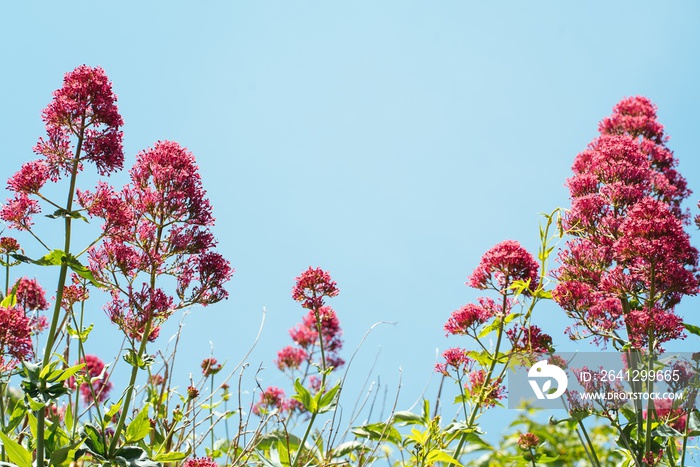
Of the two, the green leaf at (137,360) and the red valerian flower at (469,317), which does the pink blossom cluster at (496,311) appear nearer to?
the red valerian flower at (469,317)

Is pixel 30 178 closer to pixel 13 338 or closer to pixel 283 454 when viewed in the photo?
pixel 13 338

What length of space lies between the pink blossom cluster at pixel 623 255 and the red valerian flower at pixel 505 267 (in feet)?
0.67

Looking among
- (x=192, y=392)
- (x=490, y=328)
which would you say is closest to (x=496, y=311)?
(x=490, y=328)

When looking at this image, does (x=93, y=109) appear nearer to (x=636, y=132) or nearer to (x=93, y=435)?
(x=93, y=435)

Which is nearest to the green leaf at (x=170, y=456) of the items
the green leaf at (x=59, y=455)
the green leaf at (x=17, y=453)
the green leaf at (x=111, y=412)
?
the green leaf at (x=111, y=412)

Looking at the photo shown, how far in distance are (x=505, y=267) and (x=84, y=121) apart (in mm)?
2557

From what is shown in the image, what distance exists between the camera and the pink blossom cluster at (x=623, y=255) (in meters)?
4.23

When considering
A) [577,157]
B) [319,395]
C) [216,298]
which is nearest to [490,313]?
[319,395]

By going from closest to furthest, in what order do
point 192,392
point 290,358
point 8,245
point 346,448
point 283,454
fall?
1. point 283,454
2. point 8,245
3. point 192,392
4. point 346,448
5. point 290,358

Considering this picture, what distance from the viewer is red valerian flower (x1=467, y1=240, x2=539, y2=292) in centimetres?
437

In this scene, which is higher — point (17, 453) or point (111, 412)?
point (111, 412)

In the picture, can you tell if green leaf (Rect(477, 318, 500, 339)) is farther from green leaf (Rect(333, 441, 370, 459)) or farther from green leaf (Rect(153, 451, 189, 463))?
green leaf (Rect(153, 451, 189, 463))

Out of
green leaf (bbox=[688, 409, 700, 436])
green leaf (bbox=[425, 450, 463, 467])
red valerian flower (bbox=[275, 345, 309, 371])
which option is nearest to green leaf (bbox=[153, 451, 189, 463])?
green leaf (bbox=[425, 450, 463, 467])

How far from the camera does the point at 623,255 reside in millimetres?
4371
